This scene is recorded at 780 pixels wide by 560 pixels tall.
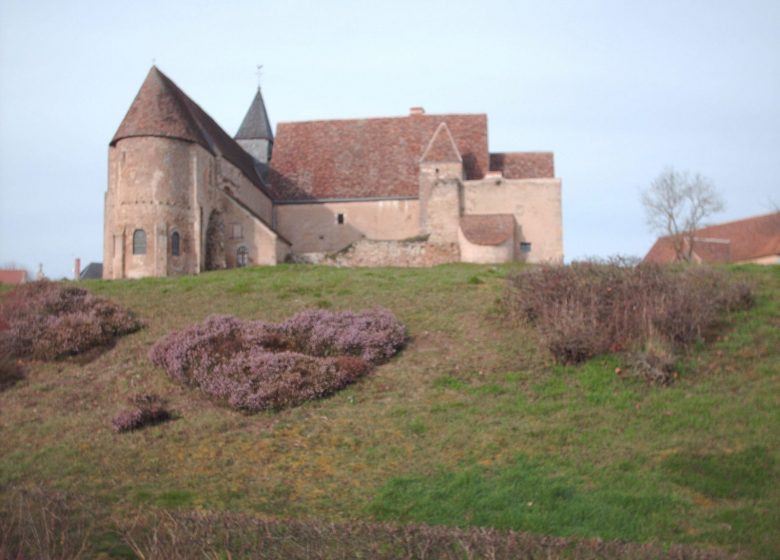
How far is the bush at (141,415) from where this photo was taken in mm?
14211

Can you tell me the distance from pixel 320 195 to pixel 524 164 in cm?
1011

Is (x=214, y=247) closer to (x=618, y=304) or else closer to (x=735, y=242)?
(x=618, y=304)

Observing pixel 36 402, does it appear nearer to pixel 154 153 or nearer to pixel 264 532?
pixel 264 532

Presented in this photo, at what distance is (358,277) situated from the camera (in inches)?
Answer: 945

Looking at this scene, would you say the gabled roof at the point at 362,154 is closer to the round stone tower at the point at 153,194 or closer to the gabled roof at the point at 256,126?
the gabled roof at the point at 256,126

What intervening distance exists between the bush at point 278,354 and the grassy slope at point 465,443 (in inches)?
13.9

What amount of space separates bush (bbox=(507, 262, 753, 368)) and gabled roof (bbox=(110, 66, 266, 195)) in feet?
64.3

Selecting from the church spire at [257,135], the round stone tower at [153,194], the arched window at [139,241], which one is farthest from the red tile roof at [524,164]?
the arched window at [139,241]

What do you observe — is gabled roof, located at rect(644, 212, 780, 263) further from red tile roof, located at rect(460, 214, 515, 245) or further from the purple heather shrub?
the purple heather shrub

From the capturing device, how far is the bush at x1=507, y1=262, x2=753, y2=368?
1555 centimetres

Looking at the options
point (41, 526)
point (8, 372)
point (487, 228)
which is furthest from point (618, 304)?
point (487, 228)

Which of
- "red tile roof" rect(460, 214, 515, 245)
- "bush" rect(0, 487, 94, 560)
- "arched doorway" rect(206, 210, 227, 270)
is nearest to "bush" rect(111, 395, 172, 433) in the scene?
"bush" rect(0, 487, 94, 560)

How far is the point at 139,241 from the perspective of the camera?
3341cm

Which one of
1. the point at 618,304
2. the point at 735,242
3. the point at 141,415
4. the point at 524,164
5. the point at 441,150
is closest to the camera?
the point at 141,415
